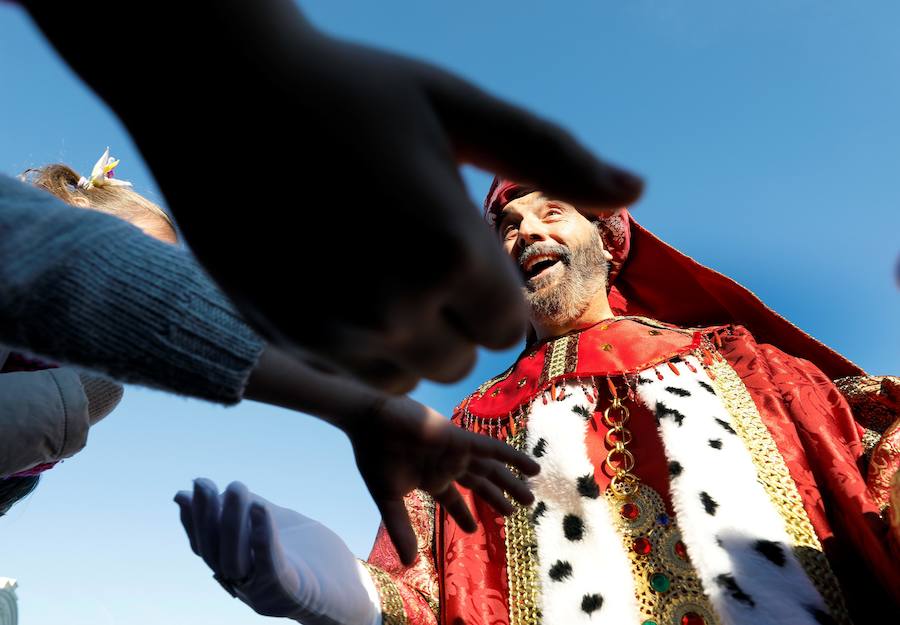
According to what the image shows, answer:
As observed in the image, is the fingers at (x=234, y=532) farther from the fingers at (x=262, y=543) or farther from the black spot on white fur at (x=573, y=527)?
the black spot on white fur at (x=573, y=527)

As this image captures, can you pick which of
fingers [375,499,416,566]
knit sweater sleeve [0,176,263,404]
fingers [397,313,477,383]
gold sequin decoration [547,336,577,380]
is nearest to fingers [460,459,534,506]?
fingers [375,499,416,566]

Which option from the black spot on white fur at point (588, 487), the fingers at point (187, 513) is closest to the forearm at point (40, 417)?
the fingers at point (187, 513)

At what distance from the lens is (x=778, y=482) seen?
166 centimetres

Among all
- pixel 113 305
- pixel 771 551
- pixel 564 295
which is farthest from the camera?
pixel 564 295

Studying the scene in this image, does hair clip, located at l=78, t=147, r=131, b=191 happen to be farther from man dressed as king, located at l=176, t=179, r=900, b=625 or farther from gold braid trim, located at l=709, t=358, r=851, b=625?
gold braid trim, located at l=709, t=358, r=851, b=625

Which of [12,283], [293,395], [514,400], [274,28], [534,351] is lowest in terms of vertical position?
[12,283]

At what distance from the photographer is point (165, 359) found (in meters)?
Answer: 0.66

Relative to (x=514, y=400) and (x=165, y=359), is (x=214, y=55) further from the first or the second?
(x=514, y=400)

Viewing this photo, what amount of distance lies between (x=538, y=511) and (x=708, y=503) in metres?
0.48

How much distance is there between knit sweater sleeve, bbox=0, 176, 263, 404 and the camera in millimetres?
617

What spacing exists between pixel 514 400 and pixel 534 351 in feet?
1.09

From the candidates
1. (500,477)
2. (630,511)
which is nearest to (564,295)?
(630,511)

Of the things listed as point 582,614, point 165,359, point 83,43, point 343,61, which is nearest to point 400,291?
point 343,61

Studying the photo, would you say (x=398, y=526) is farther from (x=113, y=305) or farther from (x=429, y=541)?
(x=429, y=541)
